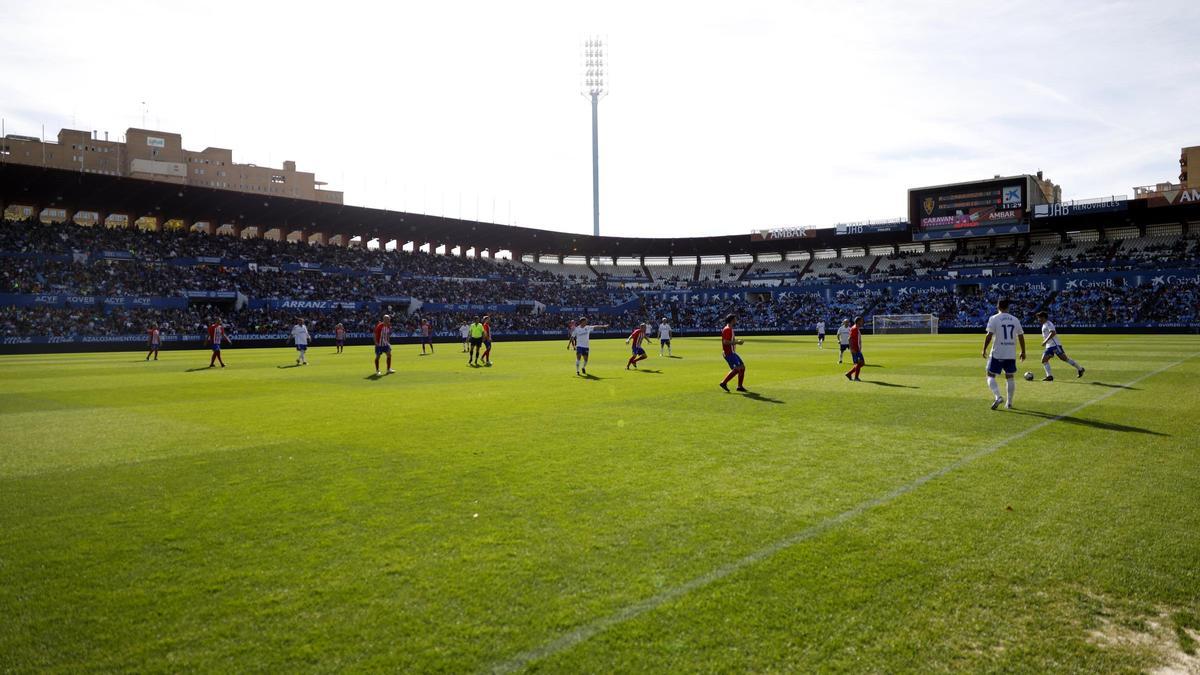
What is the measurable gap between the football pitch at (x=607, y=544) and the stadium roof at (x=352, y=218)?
51.6 meters

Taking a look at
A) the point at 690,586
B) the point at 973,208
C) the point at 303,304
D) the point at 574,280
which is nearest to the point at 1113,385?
the point at 690,586

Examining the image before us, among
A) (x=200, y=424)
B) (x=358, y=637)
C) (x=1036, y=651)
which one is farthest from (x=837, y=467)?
(x=200, y=424)

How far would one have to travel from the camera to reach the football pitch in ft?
11.5

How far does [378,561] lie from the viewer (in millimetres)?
4703

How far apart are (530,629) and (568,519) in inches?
77.5

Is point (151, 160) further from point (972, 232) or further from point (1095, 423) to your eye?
point (1095, 423)

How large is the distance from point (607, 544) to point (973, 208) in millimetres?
80326

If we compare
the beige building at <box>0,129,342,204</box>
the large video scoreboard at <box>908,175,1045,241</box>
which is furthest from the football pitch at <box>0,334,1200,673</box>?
the beige building at <box>0,129,342,204</box>

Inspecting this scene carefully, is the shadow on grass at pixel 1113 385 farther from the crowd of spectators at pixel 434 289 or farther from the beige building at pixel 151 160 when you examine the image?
the beige building at pixel 151 160

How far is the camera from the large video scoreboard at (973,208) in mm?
69312

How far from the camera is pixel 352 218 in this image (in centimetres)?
6494

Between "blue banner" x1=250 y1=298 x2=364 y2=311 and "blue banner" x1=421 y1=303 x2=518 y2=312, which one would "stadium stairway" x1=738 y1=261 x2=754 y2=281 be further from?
"blue banner" x1=250 y1=298 x2=364 y2=311

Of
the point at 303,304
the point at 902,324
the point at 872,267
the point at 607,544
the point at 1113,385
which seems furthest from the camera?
the point at 872,267

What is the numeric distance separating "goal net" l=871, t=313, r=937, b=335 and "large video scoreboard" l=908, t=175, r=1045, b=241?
13424mm
